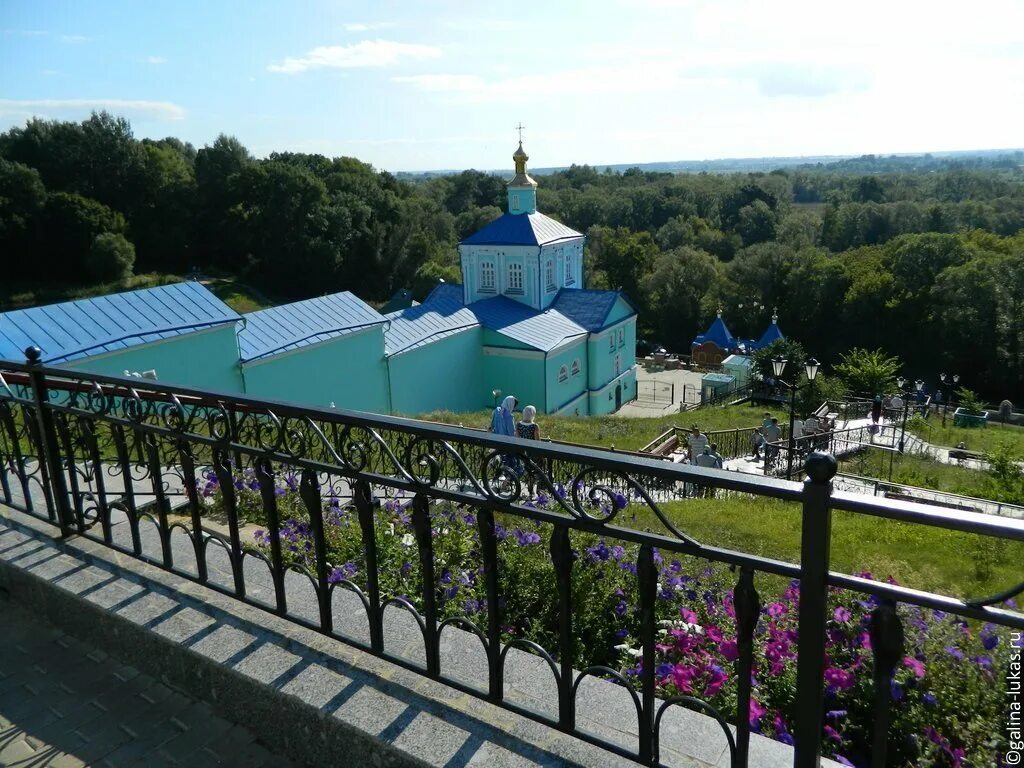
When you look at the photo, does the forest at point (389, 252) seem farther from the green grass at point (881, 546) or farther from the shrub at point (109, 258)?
the green grass at point (881, 546)

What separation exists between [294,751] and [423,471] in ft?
3.57

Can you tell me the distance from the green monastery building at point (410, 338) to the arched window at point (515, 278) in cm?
6

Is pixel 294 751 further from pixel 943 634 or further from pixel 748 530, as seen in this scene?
pixel 748 530

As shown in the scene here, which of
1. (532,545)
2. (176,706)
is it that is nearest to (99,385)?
(176,706)

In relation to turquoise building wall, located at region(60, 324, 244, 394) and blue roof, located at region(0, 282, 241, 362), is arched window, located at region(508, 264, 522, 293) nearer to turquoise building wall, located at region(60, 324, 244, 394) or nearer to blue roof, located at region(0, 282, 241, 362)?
turquoise building wall, located at region(60, 324, 244, 394)

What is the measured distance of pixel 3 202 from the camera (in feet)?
123

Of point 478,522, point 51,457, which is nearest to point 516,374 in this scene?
point 51,457

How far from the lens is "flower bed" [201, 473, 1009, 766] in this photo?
233 centimetres

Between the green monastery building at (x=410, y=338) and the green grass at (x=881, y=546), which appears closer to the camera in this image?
the green grass at (x=881, y=546)

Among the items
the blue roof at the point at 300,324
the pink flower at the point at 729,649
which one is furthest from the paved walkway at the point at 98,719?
the blue roof at the point at 300,324

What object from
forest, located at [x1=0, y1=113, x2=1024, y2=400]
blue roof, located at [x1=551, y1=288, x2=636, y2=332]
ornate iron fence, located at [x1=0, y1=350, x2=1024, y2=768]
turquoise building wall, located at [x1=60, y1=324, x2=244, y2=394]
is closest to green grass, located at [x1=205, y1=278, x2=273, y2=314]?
forest, located at [x1=0, y1=113, x2=1024, y2=400]

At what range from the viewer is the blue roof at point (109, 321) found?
11570 mm

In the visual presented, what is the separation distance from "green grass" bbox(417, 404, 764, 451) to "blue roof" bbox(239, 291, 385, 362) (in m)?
3.19

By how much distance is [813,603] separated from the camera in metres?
1.64
